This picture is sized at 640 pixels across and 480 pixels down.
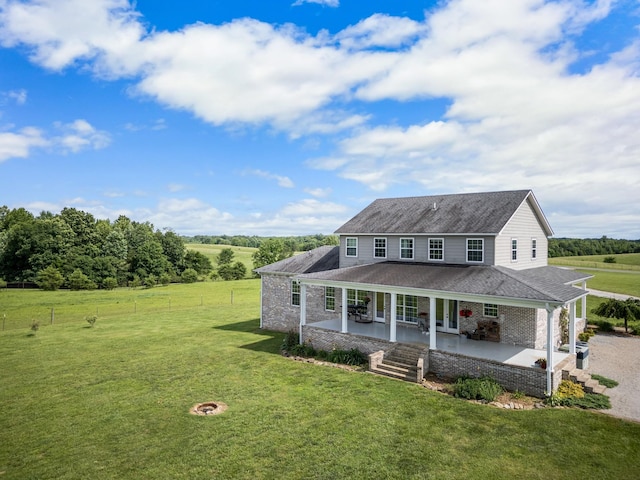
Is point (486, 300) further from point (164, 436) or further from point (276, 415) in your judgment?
point (164, 436)

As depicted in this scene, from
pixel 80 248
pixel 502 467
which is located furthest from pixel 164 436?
pixel 80 248

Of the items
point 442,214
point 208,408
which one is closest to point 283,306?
point 442,214

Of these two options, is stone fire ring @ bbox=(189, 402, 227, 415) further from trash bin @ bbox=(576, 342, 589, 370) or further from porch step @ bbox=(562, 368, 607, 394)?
trash bin @ bbox=(576, 342, 589, 370)

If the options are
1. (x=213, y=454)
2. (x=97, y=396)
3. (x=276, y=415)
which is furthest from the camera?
(x=97, y=396)

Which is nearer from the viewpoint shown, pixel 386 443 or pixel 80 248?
pixel 386 443

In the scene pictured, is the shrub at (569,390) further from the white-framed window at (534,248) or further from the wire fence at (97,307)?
the wire fence at (97,307)

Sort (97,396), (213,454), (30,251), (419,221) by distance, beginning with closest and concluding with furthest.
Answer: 1. (213,454)
2. (97,396)
3. (419,221)
4. (30,251)
